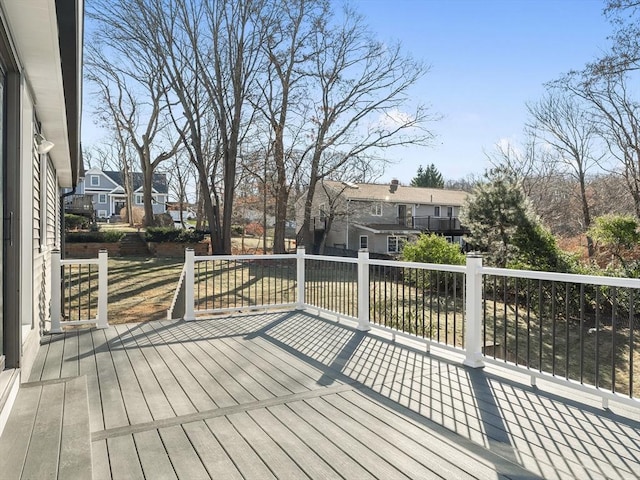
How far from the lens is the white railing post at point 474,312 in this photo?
12.3 feet

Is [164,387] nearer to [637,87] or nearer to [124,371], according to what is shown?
[124,371]

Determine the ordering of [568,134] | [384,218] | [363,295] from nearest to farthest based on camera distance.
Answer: [363,295], [568,134], [384,218]

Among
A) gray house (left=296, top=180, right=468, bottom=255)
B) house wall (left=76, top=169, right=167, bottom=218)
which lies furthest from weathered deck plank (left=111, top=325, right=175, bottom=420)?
house wall (left=76, top=169, right=167, bottom=218)

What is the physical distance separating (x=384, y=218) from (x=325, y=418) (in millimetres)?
27840

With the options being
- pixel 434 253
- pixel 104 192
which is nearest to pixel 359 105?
pixel 434 253

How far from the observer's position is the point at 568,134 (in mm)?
22125

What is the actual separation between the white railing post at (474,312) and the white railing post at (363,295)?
1.49 metres

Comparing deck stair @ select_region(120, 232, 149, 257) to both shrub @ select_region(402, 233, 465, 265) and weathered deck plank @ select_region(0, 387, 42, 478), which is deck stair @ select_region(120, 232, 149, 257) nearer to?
shrub @ select_region(402, 233, 465, 265)

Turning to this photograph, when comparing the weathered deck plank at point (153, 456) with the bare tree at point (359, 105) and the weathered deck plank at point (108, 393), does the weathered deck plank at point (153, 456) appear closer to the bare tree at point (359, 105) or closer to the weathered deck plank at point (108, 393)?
the weathered deck plank at point (108, 393)

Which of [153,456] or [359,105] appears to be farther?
[359,105]

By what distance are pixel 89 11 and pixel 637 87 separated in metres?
20.7

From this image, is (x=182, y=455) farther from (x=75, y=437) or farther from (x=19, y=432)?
(x=19, y=432)

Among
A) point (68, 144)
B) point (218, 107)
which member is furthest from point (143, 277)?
point (218, 107)

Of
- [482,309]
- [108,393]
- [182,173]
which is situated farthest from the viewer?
[182,173]
